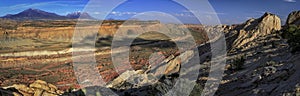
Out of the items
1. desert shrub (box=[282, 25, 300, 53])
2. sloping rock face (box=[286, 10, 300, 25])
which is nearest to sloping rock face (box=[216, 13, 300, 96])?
desert shrub (box=[282, 25, 300, 53])

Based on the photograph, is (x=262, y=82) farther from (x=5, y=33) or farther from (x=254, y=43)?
(x=5, y=33)

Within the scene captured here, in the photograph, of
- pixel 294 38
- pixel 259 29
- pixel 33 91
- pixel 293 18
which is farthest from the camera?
pixel 293 18

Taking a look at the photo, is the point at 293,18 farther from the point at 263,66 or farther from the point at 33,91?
the point at 33,91

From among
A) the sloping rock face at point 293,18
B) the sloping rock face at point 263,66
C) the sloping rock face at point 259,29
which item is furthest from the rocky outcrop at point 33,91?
the sloping rock face at point 293,18

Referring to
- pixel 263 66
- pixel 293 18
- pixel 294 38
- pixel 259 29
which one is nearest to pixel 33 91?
pixel 263 66

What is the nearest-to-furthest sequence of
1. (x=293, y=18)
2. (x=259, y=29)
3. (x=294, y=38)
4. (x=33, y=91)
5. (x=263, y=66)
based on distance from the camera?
1. (x=263, y=66)
2. (x=33, y=91)
3. (x=294, y=38)
4. (x=259, y=29)
5. (x=293, y=18)

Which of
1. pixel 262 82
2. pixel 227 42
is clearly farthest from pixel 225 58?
pixel 262 82

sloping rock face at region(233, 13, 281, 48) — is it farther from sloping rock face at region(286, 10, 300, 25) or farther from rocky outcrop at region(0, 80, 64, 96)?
rocky outcrop at region(0, 80, 64, 96)

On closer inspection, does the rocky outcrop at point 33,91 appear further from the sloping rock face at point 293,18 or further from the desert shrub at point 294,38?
the sloping rock face at point 293,18
